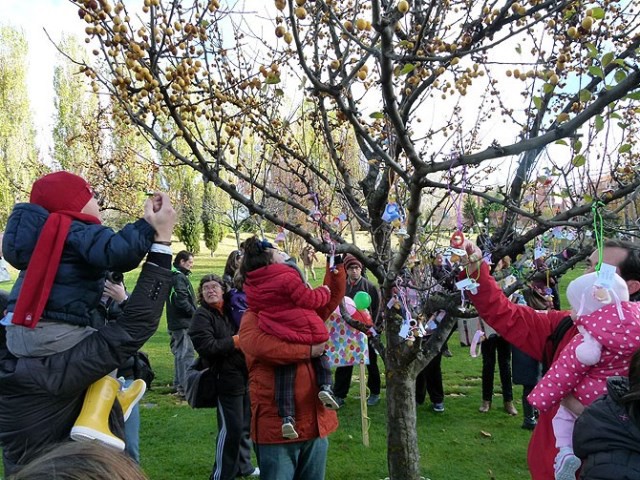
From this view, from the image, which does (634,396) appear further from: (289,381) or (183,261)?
(183,261)

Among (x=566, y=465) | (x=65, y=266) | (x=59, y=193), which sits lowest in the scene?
(x=566, y=465)

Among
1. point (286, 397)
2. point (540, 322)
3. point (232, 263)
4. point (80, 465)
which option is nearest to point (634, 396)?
point (540, 322)

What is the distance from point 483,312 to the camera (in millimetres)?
2488

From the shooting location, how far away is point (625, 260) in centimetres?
221

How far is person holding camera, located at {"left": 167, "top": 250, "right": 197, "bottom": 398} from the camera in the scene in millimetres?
6414

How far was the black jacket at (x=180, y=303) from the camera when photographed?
640 centimetres

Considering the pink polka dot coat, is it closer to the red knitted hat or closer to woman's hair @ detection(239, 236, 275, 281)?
woman's hair @ detection(239, 236, 275, 281)

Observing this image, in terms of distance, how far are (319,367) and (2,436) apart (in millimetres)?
1605

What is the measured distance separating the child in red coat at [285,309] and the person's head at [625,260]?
1436mm

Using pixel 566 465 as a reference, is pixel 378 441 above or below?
below

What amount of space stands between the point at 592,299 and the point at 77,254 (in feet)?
6.42

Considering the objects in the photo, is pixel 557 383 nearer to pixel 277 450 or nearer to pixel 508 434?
pixel 277 450

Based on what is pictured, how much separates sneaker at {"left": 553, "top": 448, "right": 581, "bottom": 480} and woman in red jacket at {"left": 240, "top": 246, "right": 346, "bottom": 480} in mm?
1271

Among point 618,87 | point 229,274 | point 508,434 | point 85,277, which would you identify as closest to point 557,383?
point 618,87
